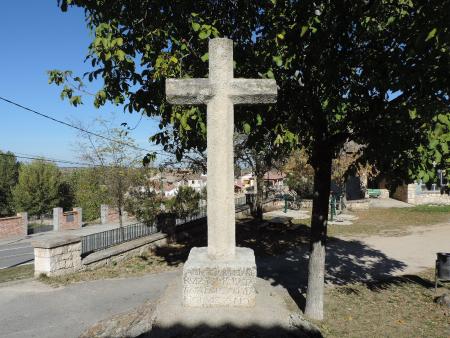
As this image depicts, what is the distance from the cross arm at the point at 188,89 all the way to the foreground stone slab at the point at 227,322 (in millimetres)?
1951

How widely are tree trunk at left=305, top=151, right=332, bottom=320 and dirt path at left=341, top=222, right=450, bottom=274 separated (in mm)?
4565

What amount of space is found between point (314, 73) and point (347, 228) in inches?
481

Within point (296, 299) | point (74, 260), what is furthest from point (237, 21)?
point (74, 260)

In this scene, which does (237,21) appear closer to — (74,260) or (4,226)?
(74,260)

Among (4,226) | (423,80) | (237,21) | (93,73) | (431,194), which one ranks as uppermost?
(237,21)

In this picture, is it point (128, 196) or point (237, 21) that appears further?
point (128, 196)

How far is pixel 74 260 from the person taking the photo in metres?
9.95

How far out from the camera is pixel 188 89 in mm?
3713

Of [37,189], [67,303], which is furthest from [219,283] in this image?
[37,189]

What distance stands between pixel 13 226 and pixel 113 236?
62.2 ft

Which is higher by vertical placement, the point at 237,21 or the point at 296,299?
the point at 237,21

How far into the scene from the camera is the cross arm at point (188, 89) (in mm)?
3701

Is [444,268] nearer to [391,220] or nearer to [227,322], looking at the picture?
[227,322]

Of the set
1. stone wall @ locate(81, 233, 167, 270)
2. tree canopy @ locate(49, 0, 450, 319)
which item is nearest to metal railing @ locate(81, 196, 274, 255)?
stone wall @ locate(81, 233, 167, 270)
